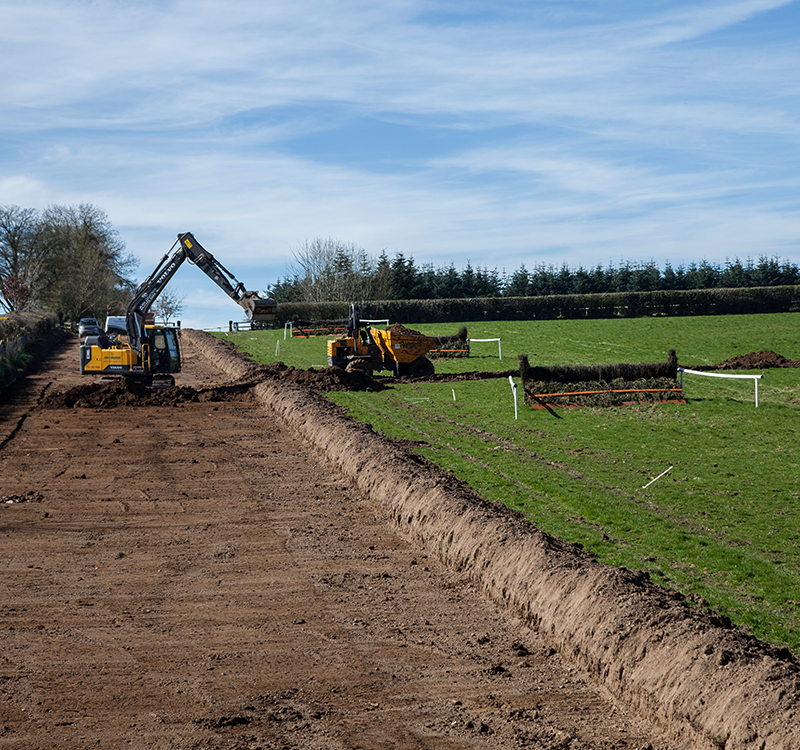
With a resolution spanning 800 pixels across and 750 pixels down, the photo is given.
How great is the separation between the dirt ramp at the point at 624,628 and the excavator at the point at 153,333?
46.1 feet

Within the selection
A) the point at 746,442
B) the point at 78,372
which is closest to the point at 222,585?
the point at 746,442

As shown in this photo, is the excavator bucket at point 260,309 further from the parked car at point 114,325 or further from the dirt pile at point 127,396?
the parked car at point 114,325

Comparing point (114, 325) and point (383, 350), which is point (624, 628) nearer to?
point (383, 350)

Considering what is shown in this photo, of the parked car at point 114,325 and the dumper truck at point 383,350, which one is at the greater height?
the parked car at point 114,325

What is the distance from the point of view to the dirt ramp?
5363mm

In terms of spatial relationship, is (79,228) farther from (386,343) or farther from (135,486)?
(135,486)

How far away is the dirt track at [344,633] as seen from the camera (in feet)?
18.7

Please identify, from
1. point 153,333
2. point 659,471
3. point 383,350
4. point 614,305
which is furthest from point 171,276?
point 614,305

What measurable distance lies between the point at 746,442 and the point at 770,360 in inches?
594

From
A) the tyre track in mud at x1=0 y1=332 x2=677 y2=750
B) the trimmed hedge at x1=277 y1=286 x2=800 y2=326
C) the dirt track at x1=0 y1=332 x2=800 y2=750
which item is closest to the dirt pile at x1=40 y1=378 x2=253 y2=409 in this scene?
the tyre track in mud at x1=0 y1=332 x2=677 y2=750

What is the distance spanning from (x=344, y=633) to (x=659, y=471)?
25.5 ft

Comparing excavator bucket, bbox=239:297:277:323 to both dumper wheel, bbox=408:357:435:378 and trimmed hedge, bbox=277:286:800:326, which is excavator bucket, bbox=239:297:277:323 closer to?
dumper wheel, bbox=408:357:435:378

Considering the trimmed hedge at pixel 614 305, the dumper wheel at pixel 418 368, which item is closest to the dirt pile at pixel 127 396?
the dumper wheel at pixel 418 368

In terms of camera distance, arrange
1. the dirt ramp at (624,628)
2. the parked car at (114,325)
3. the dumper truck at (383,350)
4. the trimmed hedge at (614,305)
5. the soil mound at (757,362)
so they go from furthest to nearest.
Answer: the trimmed hedge at (614,305)
the parked car at (114,325)
the soil mound at (757,362)
the dumper truck at (383,350)
the dirt ramp at (624,628)
